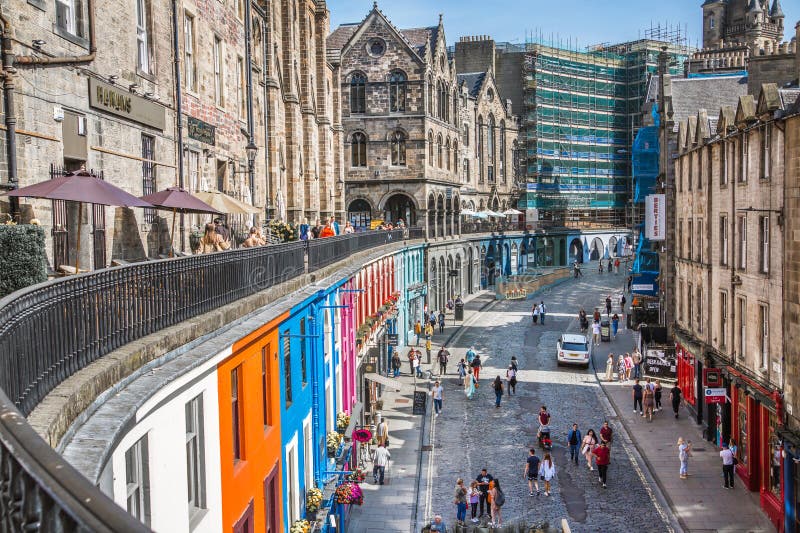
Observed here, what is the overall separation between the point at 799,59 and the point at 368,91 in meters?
35.1

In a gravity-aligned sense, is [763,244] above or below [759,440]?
above

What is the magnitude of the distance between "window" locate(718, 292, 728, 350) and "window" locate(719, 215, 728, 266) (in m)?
1.07

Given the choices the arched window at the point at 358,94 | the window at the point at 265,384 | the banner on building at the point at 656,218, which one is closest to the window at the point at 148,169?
the window at the point at 265,384

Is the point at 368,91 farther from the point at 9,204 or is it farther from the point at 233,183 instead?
the point at 9,204

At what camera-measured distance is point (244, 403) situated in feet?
37.6

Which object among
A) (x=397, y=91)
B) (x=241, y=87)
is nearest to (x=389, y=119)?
(x=397, y=91)

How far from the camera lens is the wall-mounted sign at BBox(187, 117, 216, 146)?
19377mm

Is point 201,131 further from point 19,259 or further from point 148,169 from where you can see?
point 19,259

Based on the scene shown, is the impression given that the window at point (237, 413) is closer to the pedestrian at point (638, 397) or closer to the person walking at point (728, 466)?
the person walking at point (728, 466)

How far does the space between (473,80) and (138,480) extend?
240ft

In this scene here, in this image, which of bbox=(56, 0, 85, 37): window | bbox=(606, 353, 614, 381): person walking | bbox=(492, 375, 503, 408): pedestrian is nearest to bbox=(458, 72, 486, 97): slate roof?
bbox=(606, 353, 614, 381): person walking

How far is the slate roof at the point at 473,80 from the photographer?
75.9 meters

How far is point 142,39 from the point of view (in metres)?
16.5

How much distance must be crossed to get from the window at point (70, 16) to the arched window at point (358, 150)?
4305 cm
